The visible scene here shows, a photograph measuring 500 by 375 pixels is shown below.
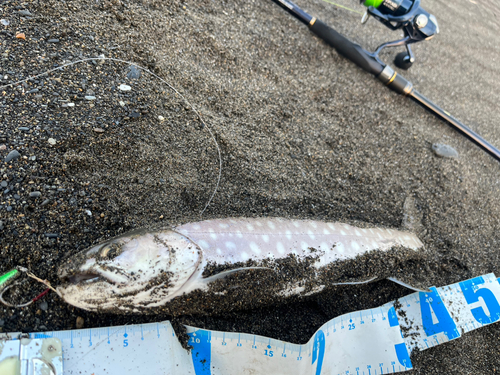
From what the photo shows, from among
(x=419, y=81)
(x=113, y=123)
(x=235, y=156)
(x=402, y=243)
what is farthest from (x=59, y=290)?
(x=419, y=81)

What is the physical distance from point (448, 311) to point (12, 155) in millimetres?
3077

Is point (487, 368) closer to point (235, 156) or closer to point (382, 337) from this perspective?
point (382, 337)

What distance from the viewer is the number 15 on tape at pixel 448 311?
6.79ft

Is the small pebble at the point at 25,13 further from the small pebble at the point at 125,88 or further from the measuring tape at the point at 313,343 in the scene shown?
the measuring tape at the point at 313,343

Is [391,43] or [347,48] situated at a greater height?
[391,43]

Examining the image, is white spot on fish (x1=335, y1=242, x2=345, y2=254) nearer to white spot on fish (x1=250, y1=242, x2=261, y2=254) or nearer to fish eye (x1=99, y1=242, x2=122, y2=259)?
white spot on fish (x1=250, y1=242, x2=261, y2=254)

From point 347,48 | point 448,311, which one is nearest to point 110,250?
point 448,311

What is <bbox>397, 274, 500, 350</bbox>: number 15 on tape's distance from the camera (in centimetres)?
207

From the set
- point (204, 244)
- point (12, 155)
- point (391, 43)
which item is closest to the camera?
point (12, 155)

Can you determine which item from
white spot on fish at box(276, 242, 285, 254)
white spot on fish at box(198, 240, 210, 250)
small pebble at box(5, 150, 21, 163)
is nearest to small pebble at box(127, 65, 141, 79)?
small pebble at box(5, 150, 21, 163)

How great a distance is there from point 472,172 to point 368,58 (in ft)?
5.07

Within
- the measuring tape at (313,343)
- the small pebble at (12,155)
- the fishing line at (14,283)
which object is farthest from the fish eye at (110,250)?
the small pebble at (12,155)

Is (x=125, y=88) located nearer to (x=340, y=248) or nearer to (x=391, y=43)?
(x=340, y=248)

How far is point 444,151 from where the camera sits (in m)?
2.90
